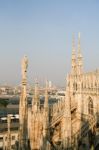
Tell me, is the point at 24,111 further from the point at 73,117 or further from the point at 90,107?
the point at 73,117

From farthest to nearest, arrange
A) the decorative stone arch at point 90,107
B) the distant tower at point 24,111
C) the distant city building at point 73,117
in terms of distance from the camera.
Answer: the decorative stone arch at point 90,107 → the distant city building at point 73,117 → the distant tower at point 24,111

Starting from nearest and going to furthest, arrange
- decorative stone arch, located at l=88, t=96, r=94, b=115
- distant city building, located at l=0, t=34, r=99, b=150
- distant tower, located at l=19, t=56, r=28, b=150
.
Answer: distant tower, located at l=19, t=56, r=28, b=150 < distant city building, located at l=0, t=34, r=99, b=150 < decorative stone arch, located at l=88, t=96, r=94, b=115

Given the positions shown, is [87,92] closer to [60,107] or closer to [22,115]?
[60,107]

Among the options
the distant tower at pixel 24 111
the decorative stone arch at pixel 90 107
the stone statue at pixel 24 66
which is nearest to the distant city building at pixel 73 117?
the decorative stone arch at pixel 90 107

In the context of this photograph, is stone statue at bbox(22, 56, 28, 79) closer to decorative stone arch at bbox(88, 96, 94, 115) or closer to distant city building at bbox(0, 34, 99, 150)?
distant city building at bbox(0, 34, 99, 150)

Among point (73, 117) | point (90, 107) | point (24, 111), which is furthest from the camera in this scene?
point (73, 117)

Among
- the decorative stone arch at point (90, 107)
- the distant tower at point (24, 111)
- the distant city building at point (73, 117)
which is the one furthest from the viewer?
the decorative stone arch at point (90, 107)

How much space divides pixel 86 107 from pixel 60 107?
9.81 feet

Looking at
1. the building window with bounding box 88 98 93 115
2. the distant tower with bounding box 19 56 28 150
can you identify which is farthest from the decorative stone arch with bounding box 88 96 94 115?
the distant tower with bounding box 19 56 28 150

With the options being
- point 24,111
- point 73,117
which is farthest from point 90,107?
point 24,111

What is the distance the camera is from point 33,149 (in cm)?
1834

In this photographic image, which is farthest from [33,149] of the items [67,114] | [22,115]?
[67,114]

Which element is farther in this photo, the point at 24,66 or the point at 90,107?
the point at 90,107

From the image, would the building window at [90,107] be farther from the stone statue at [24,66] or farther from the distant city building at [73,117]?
the stone statue at [24,66]
